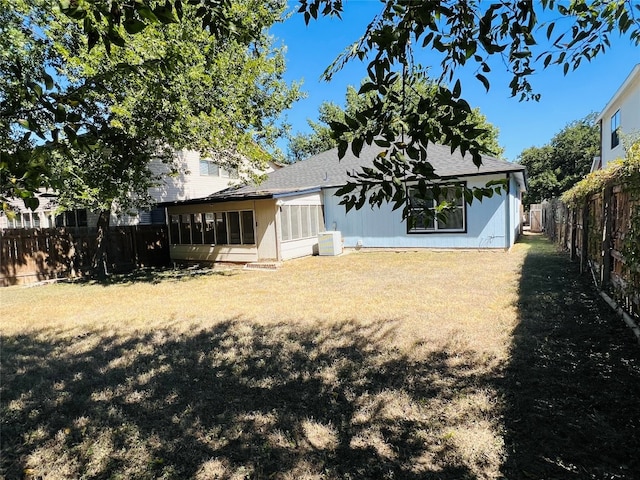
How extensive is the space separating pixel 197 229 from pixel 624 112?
1708 centimetres

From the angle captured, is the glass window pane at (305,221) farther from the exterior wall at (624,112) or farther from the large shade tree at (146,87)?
the exterior wall at (624,112)

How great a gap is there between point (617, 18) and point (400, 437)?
3033 mm

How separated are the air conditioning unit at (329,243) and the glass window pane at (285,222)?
53.3 inches

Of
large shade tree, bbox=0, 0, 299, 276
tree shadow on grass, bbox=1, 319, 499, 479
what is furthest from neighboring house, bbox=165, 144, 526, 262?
tree shadow on grass, bbox=1, 319, 499, 479

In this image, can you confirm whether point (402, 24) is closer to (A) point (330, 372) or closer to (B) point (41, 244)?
(A) point (330, 372)

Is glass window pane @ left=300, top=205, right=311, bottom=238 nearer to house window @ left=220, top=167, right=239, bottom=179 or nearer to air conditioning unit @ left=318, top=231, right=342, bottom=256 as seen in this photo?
air conditioning unit @ left=318, top=231, right=342, bottom=256

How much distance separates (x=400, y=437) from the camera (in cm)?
264

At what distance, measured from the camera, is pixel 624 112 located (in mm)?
14688

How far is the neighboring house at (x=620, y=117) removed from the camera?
43.3 feet

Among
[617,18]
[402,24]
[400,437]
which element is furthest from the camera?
[400,437]

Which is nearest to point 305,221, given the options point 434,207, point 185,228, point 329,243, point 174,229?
point 329,243

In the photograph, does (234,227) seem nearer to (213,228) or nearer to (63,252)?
(213,228)

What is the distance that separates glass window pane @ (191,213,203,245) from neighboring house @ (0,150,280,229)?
1.62m

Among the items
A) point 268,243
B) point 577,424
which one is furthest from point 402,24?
point 268,243
